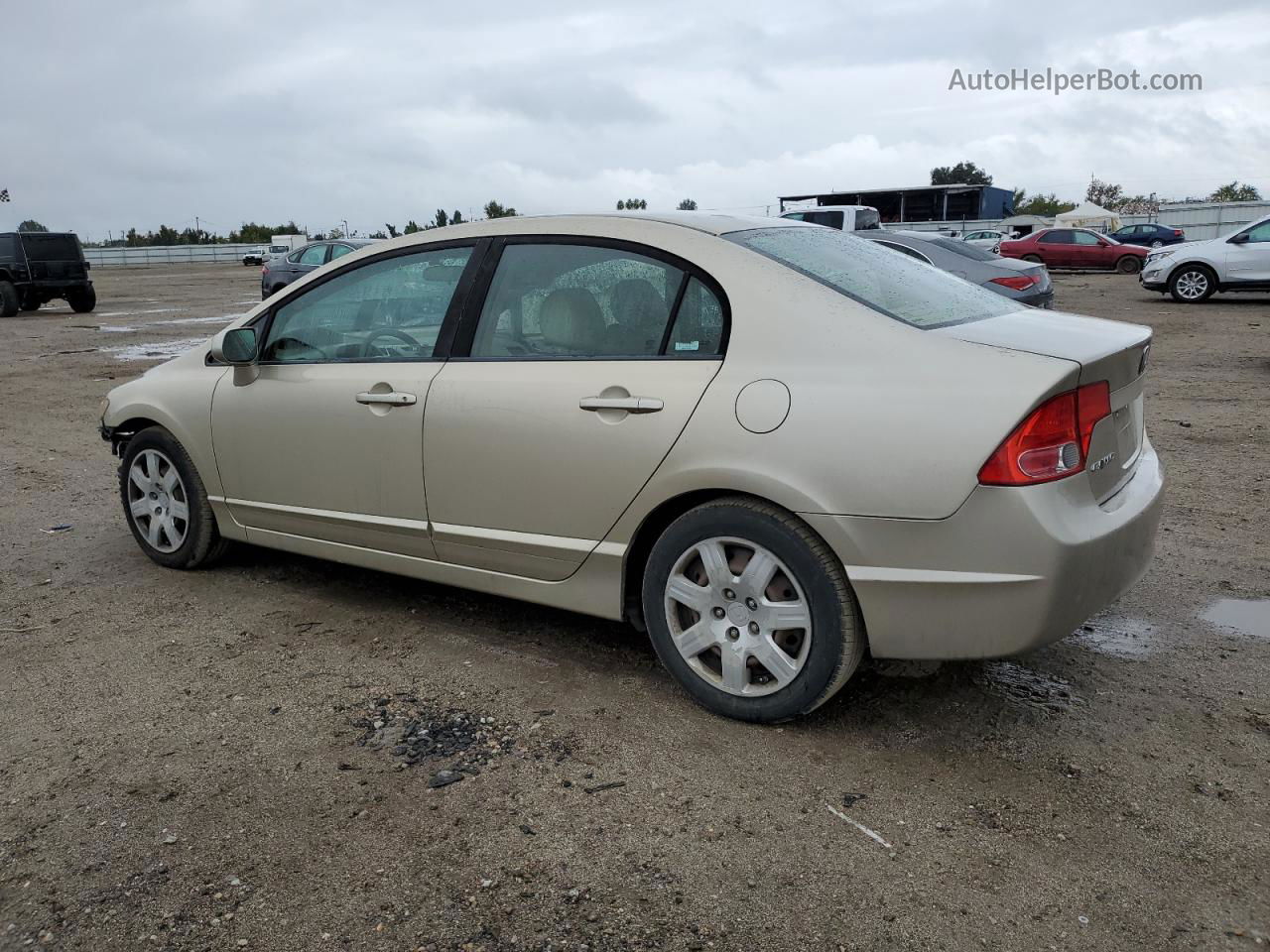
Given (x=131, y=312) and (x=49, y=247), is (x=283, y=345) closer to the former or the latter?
(x=131, y=312)

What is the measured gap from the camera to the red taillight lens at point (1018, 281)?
1198 centimetres

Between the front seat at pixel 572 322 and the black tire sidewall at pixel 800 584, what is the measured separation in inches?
28.2

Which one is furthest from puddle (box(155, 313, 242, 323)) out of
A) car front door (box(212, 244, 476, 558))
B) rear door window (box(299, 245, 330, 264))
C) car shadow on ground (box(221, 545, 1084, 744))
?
car front door (box(212, 244, 476, 558))

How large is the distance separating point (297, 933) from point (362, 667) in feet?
4.99

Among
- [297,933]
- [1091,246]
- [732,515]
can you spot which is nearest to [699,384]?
[732,515]

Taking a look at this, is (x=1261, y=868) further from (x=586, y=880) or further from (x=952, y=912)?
(x=586, y=880)

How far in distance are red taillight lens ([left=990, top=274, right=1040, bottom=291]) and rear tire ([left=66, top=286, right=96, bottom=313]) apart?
64.3 ft

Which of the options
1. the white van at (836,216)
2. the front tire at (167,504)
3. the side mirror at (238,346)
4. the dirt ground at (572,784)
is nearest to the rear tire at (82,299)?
the white van at (836,216)

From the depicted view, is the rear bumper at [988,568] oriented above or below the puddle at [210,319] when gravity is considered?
above

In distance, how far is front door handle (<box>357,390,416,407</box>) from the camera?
12.9 feet

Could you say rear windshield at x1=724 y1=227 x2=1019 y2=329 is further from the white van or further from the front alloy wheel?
the white van

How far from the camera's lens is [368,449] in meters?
4.07

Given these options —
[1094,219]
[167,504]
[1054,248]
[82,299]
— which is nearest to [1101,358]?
[167,504]

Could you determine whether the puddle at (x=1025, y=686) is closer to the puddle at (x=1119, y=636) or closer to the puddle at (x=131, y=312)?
the puddle at (x=1119, y=636)
